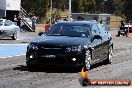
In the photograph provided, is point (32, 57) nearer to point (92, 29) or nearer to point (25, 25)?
point (92, 29)

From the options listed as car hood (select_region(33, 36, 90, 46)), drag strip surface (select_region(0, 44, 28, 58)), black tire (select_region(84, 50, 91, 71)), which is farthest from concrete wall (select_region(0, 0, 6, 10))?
black tire (select_region(84, 50, 91, 71))

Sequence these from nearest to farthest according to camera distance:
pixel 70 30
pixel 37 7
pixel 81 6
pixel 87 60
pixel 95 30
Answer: pixel 87 60, pixel 70 30, pixel 95 30, pixel 37 7, pixel 81 6

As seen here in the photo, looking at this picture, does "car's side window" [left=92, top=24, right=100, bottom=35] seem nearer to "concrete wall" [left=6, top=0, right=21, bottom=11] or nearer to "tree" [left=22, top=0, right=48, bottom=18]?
"concrete wall" [left=6, top=0, right=21, bottom=11]

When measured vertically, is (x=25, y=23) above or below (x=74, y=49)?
below

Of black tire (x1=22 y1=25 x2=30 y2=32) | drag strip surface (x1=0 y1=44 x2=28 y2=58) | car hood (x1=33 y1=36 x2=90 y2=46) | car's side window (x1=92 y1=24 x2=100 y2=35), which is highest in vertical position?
car's side window (x1=92 y1=24 x2=100 y2=35)

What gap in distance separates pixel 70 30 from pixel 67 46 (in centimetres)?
154

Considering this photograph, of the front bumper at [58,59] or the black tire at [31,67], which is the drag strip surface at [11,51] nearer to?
the black tire at [31,67]

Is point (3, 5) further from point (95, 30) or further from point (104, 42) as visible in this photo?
point (95, 30)

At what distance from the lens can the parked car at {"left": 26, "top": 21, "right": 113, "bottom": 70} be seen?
45.3 ft

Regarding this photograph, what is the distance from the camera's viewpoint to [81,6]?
287 feet

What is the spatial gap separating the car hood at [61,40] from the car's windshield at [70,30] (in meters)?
0.41

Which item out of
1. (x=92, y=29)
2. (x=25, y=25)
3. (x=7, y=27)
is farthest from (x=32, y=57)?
(x=25, y=25)

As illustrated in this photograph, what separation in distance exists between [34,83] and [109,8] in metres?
105

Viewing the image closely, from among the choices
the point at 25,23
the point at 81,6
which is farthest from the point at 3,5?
the point at 81,6
